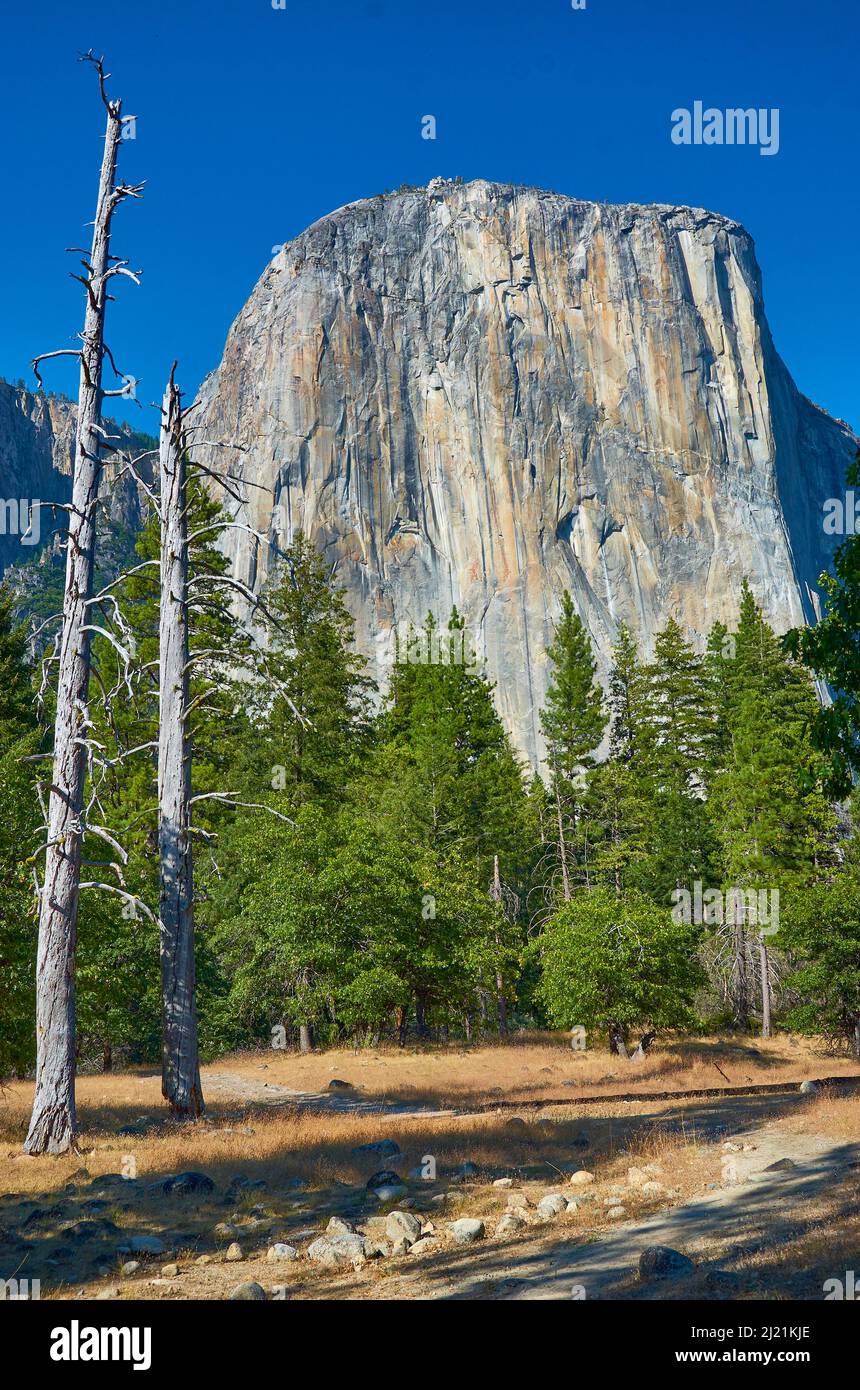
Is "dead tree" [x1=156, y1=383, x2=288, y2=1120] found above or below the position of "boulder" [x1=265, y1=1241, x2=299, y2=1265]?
above

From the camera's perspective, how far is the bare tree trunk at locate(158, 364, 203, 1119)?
42.3ft

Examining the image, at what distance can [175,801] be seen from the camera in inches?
524

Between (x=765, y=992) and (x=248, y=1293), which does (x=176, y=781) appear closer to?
(x=248, y=1293)

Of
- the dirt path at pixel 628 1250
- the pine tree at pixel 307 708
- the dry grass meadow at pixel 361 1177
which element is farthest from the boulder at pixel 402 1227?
the pine tree at pixel 307 708

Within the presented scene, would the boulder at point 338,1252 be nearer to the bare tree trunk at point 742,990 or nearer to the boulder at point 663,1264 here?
the boulder at point 663,1264

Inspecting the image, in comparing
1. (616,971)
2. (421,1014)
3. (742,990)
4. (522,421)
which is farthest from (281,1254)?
(522,421)

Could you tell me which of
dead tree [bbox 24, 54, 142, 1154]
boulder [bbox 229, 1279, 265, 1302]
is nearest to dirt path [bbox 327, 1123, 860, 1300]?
boulder [bbox 229, 1279, 265, 1302]

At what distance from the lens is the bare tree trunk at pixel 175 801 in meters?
12.9

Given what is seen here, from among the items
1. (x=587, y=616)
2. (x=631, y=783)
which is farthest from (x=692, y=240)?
(x=631, y=783)

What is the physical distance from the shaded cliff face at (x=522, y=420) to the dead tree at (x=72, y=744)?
8210 cm

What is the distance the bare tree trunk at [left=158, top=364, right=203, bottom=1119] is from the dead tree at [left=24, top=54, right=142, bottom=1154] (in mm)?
1527

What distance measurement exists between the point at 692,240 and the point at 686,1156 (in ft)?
369

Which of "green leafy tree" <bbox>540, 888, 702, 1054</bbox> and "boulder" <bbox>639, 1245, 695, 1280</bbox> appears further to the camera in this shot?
"green leafy tree" <bbox>540, 888, 702, 1054</bbox>

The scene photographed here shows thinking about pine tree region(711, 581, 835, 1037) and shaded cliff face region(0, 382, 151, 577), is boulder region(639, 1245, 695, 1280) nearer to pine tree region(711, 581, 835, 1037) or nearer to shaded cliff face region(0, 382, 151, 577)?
pine tree region(711, 581, 835, 1037)
